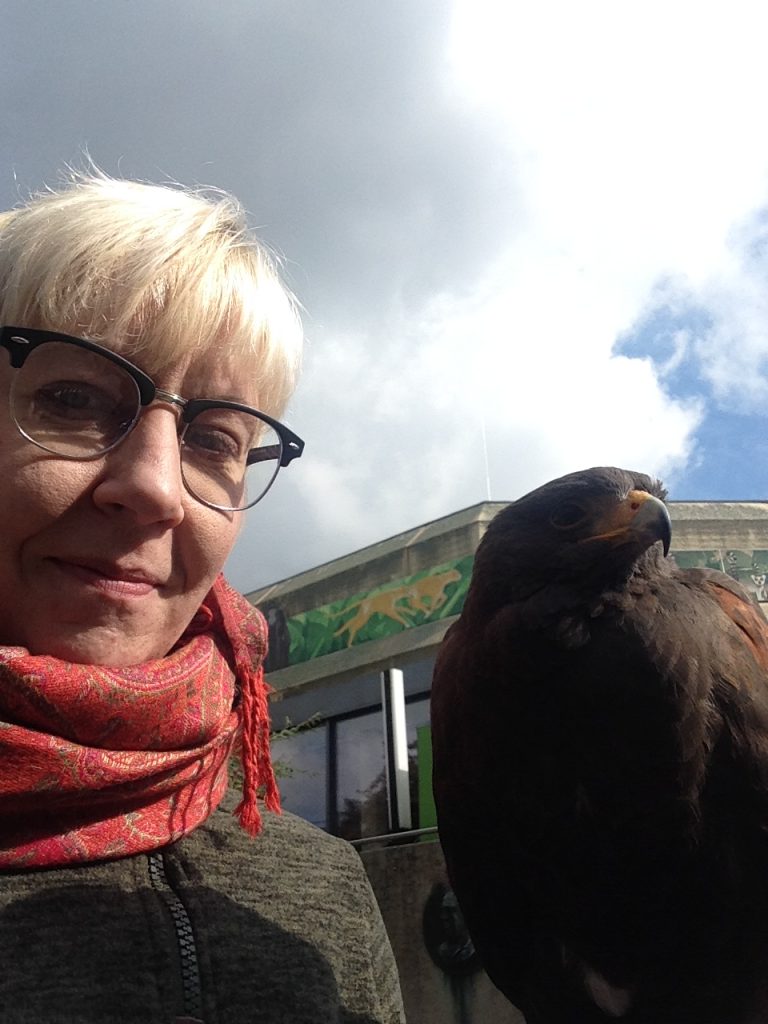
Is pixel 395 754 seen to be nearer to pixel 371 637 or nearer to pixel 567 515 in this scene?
pixel 371 637

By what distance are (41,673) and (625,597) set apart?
1750 mm

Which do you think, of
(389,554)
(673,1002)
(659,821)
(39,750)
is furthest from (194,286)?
(389,554)

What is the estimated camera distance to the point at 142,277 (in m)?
1.50

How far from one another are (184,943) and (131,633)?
0.54 metres

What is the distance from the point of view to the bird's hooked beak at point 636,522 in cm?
258

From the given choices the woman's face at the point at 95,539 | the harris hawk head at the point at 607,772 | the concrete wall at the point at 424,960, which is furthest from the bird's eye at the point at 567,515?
the concrete wall at the point at 424,960

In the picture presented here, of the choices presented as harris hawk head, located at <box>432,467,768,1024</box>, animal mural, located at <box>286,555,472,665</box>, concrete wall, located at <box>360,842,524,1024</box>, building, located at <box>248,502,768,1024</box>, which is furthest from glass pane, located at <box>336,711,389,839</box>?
harris hawk head, located at <box>432,467,768,1024</box>

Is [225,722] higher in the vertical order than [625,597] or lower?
lower

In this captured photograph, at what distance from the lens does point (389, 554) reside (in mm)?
16172

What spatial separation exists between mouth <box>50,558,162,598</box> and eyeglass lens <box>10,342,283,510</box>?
7.1 inches

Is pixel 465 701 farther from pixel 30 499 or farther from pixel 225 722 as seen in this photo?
pixel 30 499

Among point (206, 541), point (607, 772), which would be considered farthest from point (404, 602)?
point (206, 541)

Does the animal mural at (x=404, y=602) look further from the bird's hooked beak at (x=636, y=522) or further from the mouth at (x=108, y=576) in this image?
the mouth at (x=108, y=576)

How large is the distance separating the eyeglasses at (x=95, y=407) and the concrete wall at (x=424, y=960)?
25.2 feet
